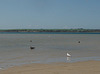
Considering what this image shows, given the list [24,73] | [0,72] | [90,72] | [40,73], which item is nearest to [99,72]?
[90,72]

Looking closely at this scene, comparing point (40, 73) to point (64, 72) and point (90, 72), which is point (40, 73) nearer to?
point (64, 72)

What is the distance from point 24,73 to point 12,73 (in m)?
0.70

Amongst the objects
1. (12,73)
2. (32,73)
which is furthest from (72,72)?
(12,73)

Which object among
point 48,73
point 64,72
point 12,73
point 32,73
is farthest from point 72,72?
point 12,73

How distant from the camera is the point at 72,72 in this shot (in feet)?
35.2

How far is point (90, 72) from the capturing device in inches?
423

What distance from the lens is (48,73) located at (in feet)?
34.6

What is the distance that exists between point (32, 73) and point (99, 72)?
3.65 m

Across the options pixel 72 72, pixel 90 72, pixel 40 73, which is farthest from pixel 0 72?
pixel 90 72

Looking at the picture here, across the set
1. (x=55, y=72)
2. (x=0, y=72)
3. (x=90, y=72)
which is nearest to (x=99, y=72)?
(x=90, y=72)

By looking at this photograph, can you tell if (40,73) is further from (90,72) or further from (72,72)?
(90,72)

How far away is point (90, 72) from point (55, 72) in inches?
75.8

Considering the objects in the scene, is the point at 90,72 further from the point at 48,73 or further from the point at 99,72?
the point at 48,73

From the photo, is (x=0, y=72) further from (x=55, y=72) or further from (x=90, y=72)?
(x=90, y=72)
